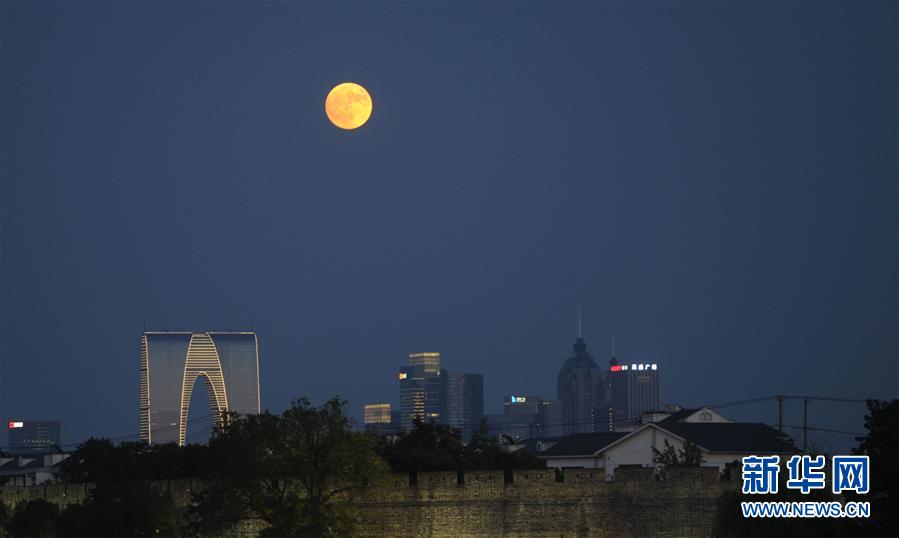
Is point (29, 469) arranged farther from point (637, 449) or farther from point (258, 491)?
point (258, 491)

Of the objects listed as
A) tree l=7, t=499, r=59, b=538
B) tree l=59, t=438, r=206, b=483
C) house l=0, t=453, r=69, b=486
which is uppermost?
tree l=59, t=438, r=206, b=483

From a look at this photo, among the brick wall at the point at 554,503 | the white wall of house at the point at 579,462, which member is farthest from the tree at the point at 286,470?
the white wall of house at the point at 579,462

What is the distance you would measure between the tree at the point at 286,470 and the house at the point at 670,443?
26.8 m

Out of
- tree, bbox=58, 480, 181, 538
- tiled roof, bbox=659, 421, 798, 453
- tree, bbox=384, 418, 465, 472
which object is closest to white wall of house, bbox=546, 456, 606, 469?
tiled roof, bbox=659, 421, 798, 453

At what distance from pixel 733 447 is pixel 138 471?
29.7 metres

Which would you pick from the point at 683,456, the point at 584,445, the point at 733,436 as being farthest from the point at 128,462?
the point at 733,436

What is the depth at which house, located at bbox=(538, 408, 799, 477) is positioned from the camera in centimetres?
7612

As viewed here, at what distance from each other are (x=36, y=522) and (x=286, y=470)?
10615 millimetres

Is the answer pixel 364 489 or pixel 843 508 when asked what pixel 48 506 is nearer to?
pixel 364 489

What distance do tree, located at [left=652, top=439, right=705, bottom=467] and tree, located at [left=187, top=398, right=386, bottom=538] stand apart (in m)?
23.7

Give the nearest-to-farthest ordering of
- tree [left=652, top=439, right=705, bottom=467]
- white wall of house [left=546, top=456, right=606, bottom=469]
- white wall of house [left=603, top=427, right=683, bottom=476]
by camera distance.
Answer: tree [left=652, top=439, right=705, bottom=467], white wall of house [left=603, top=427, right=683, bottom=476], white wall of house [left=546, top=456, right=606, bottom=469]

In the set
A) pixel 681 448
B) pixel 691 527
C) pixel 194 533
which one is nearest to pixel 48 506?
pixel 194 533

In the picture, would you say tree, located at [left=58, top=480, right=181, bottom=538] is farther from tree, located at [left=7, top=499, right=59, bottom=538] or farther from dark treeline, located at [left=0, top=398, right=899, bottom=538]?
tree, located at [left=7, top=499, right=59, bottom=538]

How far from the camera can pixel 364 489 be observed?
174ft
